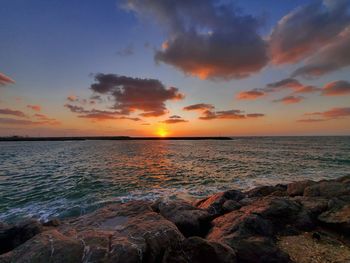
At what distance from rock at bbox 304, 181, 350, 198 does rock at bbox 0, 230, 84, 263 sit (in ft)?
40.8

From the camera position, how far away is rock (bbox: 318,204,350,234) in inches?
298

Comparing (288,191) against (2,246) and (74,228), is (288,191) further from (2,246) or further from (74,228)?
(2,246)

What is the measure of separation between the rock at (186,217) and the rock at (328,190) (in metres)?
7.10

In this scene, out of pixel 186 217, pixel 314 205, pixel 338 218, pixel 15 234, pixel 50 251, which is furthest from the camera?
pixel 314 205

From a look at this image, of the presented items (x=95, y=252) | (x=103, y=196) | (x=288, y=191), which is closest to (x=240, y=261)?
(x=95, y=252)

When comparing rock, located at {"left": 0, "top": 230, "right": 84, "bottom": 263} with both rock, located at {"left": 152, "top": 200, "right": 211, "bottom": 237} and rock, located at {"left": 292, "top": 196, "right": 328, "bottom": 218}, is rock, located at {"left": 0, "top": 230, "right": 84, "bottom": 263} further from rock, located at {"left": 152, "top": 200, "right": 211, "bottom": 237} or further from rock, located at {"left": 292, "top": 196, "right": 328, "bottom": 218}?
rock, located at {"left": 292, "top": 196, "right": 328, "bottom": 218}

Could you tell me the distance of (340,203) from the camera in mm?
9258

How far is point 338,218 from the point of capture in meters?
8.03

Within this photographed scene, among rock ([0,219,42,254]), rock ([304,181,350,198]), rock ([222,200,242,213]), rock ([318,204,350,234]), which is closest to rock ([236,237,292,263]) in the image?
rock ([318,204,350,234])

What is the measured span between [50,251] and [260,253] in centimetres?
565

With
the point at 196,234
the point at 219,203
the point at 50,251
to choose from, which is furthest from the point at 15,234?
the point at 219,203

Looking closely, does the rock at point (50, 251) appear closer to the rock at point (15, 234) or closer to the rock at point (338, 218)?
the rock at point (15, 234)

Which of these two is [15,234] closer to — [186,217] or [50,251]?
[50,251]

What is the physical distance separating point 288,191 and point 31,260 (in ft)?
47.2
